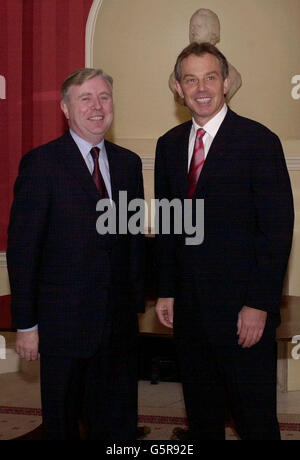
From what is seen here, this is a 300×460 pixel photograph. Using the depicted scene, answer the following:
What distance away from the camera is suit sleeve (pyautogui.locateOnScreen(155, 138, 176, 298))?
2.68 metres

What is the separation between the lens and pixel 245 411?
248cm

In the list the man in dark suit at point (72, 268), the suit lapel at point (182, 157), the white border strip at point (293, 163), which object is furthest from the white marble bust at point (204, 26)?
the man in dark suit at point (72, 268)

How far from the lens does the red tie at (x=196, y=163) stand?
254 cm

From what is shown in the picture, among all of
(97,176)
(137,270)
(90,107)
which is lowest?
(137,270)

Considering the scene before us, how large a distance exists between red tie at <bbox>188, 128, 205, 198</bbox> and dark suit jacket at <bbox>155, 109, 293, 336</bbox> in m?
0.03

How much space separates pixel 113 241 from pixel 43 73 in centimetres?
276

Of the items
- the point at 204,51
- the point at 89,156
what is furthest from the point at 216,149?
the point at 89,156

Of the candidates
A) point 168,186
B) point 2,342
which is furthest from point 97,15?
point 168,186

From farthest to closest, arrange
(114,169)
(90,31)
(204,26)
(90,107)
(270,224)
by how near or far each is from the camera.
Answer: (90,31)
(204,26)
(114,169)
(90,107)
(270,224)

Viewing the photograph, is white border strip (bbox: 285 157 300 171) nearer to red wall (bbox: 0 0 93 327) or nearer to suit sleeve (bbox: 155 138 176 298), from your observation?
red wall (bbox: 0 0 93 327)

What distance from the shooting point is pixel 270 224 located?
241cm

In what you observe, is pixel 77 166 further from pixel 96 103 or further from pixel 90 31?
pixel 90 31

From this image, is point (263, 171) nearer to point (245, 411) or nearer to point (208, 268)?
point (208, 268)

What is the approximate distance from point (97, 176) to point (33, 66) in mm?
2709
